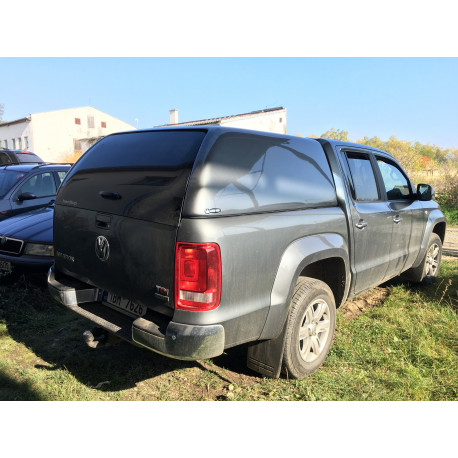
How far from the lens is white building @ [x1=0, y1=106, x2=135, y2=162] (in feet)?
115

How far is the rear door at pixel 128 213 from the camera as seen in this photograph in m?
2.28

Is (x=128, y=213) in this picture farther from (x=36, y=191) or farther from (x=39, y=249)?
(x=36, y=191)

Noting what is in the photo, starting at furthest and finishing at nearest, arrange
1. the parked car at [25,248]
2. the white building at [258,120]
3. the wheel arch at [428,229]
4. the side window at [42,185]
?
the white building at [258,120] → the side window at [42,185] → the wheel arch at [428,229] → the parked car at [25,248]

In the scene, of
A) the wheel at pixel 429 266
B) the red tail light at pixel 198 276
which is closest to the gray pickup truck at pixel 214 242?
the red tail light at pixel 198 276

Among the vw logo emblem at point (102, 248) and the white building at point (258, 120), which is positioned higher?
the white building at point (258, 120)

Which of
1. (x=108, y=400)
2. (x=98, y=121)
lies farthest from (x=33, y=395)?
(x=98, y=121)

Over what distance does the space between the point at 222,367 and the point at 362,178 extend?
2303 mm

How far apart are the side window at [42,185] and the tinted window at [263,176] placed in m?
4.97

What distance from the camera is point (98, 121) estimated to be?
130 ft

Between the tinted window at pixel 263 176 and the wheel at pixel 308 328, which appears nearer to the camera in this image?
the tinted window at pixel 263 176

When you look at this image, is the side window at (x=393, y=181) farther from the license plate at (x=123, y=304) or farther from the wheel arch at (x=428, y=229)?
the license plate at (x=123, y=304)

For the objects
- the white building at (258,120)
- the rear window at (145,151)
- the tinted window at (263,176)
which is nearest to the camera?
the tinted window at (263,176)

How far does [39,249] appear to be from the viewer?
4379 millimetres

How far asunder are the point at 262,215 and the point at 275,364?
1.18 metres
